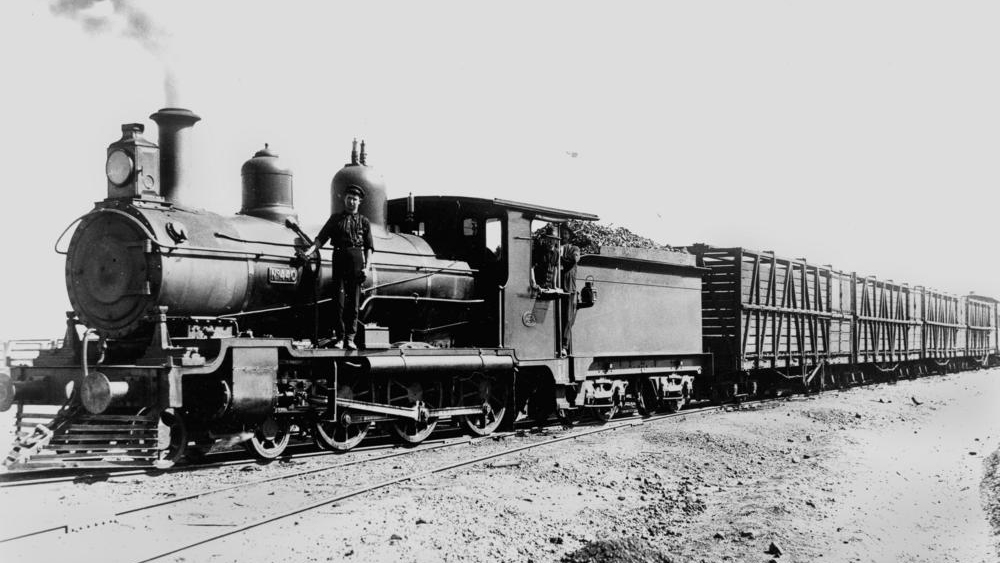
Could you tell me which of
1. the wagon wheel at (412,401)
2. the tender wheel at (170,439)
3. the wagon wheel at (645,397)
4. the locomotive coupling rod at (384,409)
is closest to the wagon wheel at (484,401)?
the wagon wheel at (412,401)

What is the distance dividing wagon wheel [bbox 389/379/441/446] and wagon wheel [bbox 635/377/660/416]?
4549 millimetres

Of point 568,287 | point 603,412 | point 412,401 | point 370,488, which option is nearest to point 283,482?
point 370,488

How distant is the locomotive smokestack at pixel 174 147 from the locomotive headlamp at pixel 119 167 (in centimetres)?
46

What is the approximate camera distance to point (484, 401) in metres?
10.6

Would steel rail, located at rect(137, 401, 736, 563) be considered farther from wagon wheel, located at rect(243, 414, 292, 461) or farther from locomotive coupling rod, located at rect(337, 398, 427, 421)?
wagon wheel, located at rect(243, 414, 292, 461)

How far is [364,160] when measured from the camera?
10430 millimetres

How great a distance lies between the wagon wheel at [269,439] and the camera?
26.6 feet

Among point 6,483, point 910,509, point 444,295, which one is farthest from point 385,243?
point 910,509

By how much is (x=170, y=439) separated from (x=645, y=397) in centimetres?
802

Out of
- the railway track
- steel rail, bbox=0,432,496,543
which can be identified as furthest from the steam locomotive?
the railway track

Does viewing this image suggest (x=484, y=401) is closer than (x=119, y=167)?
No

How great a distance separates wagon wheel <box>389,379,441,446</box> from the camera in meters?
9.57

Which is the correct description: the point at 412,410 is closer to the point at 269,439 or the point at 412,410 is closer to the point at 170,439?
the point at 269,439

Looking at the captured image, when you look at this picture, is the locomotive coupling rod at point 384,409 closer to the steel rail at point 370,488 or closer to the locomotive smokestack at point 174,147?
the steel rail at point 370,488
